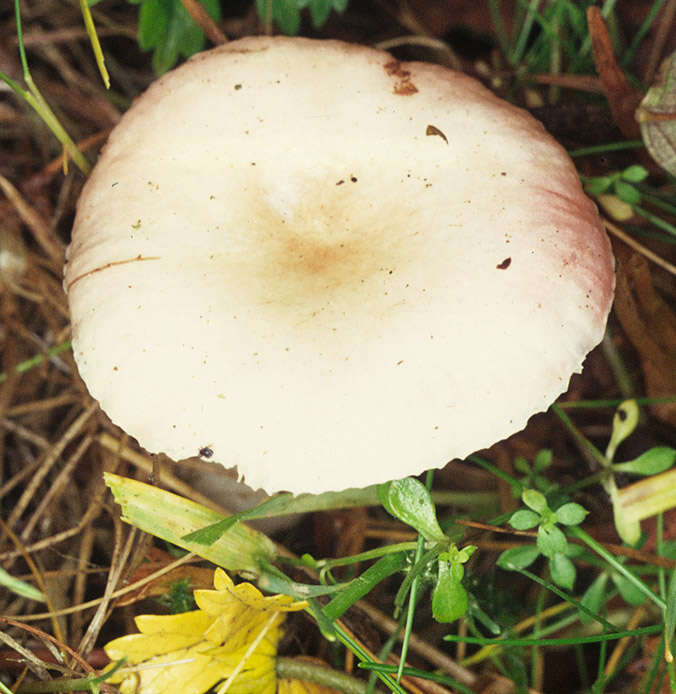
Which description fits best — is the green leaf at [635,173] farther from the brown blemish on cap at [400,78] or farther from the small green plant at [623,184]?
the brown blemish on cap at [400,78]

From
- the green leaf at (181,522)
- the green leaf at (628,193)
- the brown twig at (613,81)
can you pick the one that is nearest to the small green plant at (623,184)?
the green leaf at (628,193)

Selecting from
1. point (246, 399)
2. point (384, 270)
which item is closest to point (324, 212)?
point (384, 270)

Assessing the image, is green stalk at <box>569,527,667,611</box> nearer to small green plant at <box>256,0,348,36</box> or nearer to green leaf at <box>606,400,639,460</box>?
green leaf at <box>606,400,639,460</box>

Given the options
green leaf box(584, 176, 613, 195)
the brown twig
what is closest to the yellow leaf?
green leaf box(584, 176, 613, 195)

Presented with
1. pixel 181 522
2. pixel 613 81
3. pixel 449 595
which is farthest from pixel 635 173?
pixel 181 522

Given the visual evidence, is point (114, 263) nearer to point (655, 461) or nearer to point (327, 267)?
point (327, 267)

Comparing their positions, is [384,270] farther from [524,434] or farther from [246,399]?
[524,434]
